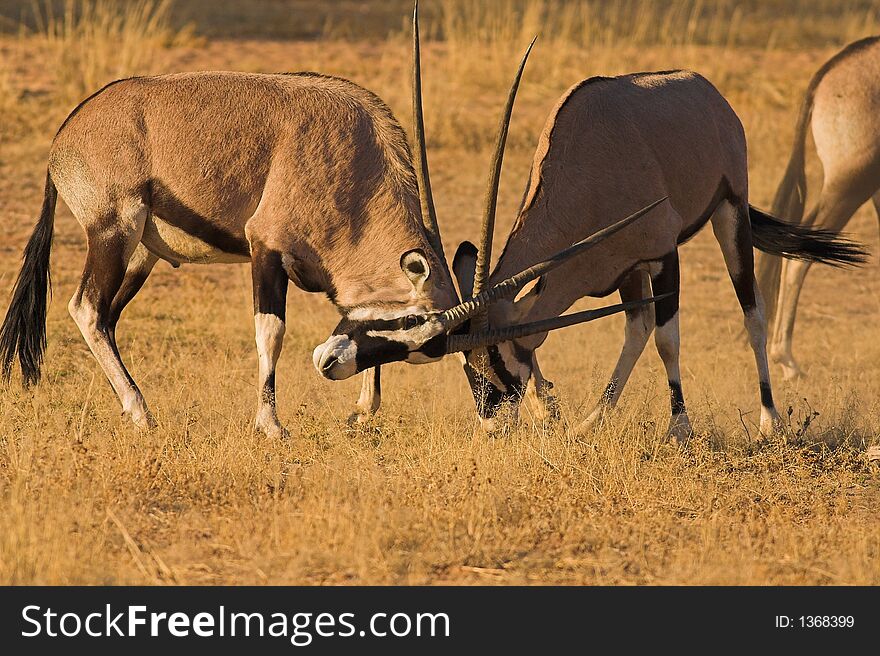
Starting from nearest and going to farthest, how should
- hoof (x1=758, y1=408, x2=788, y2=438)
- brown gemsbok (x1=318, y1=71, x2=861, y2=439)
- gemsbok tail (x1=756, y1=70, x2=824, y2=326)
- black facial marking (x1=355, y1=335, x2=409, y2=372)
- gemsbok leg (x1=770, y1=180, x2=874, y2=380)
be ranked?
black facial marking (x1=355, y1=335, x2=409, y2=372)
brown gemsbok (x1=318, y1=71, x2=861, y2=439)
hoof (x1=758, y1=408, x2=788, y2=438)
gemsbok leg (x1=770, y1=180, x2=874, y2=380)
gemsbok tail (x1=756, y1=70, x2=824, y2=326)

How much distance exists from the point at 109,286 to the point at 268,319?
799 mm

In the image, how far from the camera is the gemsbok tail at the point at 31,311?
7.03 metres

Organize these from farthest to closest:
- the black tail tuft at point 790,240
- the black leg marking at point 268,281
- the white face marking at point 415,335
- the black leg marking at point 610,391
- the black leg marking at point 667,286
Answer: the black tail tuft at point 790,240 < the black leg marking at point 610,391 < the black leg marking at point 667,286 < the black leg marking at point 268,281 < the white face marking at point 415,335

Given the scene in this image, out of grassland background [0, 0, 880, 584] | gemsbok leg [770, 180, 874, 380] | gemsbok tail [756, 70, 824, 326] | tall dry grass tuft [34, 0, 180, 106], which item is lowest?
grassland background [0, 0, 880, 584]

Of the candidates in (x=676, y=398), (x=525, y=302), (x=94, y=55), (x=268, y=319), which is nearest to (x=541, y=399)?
(x=676, y=398)

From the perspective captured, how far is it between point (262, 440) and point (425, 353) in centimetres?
97

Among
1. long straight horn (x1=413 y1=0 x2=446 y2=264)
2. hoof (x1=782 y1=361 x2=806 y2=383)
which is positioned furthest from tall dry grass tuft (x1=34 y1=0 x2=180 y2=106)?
long straight horn (x1=413 y1=0 x2=446 y2=264)

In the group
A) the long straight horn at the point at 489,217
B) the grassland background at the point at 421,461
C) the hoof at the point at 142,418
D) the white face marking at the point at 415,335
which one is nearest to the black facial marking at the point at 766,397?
the grassland background at the point at 421,461

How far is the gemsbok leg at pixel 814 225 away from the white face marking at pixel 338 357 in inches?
170

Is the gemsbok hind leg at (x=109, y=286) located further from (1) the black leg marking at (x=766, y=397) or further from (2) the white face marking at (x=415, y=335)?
(1) the black leg marking at (x=766, y=397)

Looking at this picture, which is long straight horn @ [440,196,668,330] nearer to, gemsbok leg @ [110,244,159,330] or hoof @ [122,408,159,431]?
hoof @ [122,408,159,431]

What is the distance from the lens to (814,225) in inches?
382

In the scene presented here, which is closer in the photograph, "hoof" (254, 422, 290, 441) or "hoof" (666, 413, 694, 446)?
"hoof" (254, 422, 290, 441)

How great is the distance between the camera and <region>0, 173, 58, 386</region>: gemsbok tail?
23.1 ft
